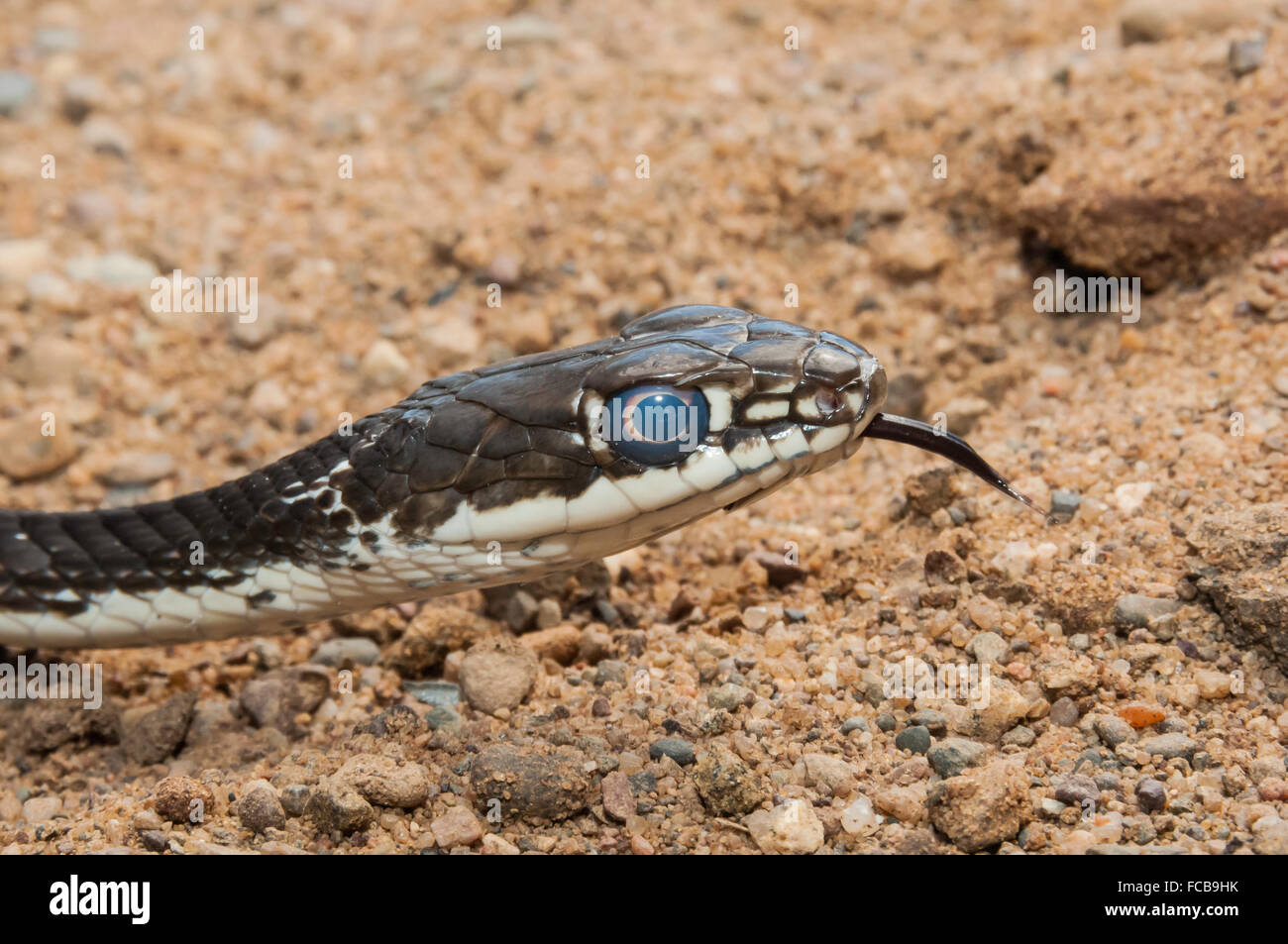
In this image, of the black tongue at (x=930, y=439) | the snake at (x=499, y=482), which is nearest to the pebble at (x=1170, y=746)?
the black tongue at (x=930, y=439)

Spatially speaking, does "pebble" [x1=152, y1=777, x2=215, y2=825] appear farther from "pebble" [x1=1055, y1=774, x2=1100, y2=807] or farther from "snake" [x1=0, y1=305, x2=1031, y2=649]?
"pebble" [x1=1055, y1=774, x2=1100, y2=807]

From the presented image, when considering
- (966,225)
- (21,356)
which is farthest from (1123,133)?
(21,356)

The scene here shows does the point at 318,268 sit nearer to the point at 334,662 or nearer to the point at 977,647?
the point at 334,662

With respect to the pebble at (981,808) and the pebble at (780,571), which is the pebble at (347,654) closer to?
the pebble at (780,571)

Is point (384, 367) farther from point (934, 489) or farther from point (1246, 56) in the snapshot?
point (1246, 56)

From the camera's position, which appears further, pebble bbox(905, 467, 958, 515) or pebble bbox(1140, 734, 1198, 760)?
pebble bbox(905, 467, 958, 515)
